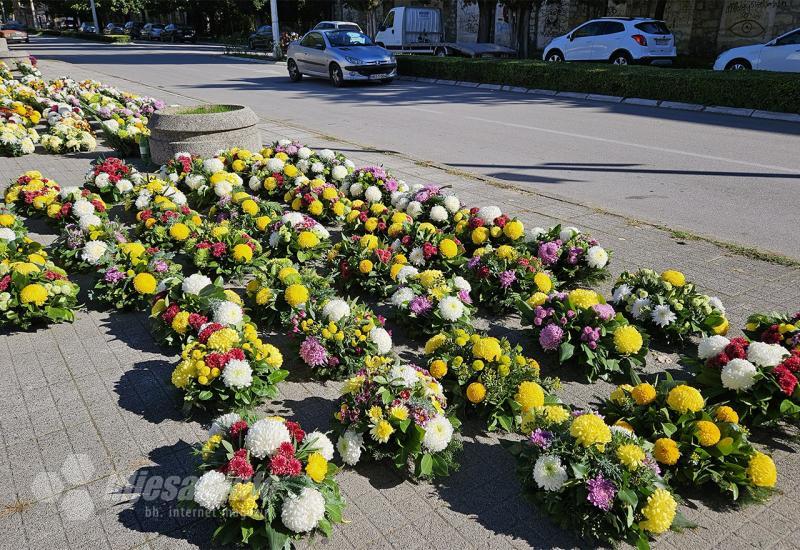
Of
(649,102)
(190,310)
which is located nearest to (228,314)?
(190,310)

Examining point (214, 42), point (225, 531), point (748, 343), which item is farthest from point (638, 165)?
point (214, 42)

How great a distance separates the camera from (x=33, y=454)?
3.06 m

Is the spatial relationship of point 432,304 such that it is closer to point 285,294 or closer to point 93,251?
point 285,294

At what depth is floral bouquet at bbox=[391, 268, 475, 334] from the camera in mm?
3900

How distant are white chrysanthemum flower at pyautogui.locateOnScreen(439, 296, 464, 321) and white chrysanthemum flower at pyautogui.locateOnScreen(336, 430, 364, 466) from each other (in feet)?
3.82

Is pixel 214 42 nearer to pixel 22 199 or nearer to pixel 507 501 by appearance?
pixel 22 199

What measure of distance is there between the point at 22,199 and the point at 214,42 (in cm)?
4884

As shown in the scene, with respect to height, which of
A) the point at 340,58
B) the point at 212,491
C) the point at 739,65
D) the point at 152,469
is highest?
the point at 340,58

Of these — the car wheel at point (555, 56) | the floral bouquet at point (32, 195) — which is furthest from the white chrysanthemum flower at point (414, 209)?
the car wheel at point (555, 56)

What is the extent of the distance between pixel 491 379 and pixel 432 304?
91 centimetres

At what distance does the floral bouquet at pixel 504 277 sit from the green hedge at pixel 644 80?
11547 mm

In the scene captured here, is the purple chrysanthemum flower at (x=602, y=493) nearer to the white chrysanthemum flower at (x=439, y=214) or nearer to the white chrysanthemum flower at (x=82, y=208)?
the white chrysanthemum flower at (x=439, y=214)

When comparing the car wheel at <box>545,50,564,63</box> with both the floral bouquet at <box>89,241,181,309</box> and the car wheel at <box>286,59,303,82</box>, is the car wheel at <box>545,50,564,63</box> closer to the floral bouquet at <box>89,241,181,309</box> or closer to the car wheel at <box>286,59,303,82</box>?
the car wheel at <box>286,59,303,82</box>

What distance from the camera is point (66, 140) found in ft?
31.9
